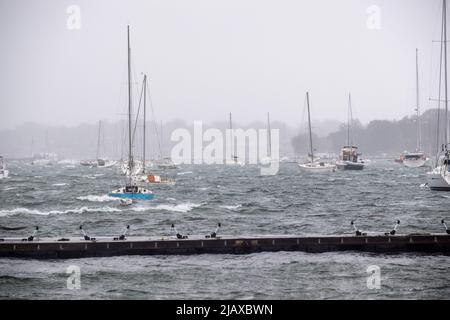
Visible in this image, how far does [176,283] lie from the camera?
2786 cm

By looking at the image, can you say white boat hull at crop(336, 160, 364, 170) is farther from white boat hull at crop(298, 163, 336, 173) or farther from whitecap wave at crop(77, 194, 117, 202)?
whitecap wave at crop(77, 194, 117, 202)

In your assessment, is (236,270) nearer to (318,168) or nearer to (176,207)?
(176,207)

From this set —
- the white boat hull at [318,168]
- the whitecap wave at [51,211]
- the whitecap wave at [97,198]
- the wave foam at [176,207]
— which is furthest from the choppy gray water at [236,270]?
the white boat hull at [318,168]

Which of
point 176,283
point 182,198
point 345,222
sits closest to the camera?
point 176,283

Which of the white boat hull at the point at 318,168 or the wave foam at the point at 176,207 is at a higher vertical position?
the wave foam at the point at 176,207

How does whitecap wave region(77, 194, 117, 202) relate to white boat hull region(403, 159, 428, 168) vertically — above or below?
above

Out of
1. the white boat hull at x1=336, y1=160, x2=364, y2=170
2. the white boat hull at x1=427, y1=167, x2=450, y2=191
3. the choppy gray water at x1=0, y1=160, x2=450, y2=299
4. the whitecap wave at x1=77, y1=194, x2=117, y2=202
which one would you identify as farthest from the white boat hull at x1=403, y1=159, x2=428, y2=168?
the choppy gray water at x1=0, y1=160, x2=450, y2=299

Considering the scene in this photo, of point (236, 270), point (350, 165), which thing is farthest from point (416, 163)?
point (236, 270)

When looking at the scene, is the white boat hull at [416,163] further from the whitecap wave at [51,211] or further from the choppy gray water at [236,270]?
the whitecap wave at [51,211]

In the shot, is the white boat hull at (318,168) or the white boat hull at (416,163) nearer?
the white boat hull at (318,168)

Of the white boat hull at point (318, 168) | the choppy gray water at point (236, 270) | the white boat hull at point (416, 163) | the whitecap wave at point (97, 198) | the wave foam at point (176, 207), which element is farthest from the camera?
the white boat hull at point (416, 163)
